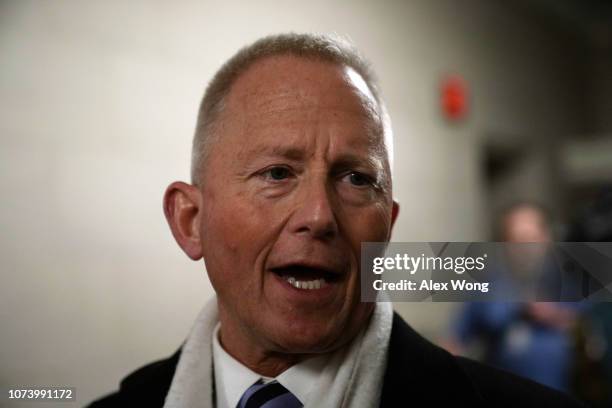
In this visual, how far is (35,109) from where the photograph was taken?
35.1 inches

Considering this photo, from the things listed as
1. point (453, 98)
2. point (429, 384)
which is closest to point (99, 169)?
point (429, 384)

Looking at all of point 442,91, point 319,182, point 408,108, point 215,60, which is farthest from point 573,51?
point 319,182

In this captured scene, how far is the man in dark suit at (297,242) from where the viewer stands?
70cm

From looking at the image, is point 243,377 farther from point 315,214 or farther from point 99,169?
point 99,169

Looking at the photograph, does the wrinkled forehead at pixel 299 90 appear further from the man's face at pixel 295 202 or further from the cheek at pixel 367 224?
the cheek at pixel 367 224

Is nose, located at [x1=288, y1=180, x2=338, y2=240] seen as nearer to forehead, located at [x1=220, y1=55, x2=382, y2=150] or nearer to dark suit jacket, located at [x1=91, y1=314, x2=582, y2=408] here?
forehead, located at [x1=220, y1=55, x2=382, y2=150]

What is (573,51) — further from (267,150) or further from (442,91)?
(267,150)

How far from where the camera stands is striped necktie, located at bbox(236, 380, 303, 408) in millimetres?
761

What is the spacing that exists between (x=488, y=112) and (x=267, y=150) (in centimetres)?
128

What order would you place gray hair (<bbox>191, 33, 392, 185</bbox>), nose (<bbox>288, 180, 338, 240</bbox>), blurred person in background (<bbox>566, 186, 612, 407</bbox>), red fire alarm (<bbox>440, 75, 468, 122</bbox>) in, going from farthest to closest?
red fire alarm (<bbox>440, 75, 468, 122</bbox>), blurred person in background (<bbox>566, 186, 612, 407</bbox>), gray hair (<bbox>191, 33, 392, 185</bbox>), nose (<bbox>288, 180, 338, 240</bbox>)

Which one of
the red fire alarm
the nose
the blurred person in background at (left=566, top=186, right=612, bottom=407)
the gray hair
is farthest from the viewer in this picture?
the red fire alarm

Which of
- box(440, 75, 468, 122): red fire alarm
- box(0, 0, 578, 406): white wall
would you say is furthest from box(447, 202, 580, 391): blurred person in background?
box(0, 0, 578, 406): white wall

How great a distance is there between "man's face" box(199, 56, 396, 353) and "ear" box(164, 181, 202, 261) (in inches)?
1.7

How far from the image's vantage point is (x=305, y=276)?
2.28 ft
